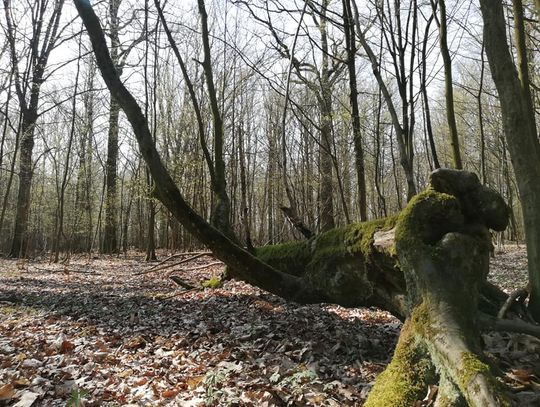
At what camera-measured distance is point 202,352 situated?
4410mm

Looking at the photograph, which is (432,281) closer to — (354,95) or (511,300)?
(511,300)

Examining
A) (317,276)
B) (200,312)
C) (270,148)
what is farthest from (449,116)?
(270,148)

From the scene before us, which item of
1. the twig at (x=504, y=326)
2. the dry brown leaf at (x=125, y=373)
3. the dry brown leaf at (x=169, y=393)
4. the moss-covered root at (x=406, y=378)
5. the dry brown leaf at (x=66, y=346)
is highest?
the twig at (x=504, y=326)

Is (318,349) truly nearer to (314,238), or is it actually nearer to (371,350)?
(371,350)

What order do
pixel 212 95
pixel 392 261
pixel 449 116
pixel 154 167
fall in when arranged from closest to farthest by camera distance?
pixel 392 261
pixel 154 167
pixel 449 116
pixel 212 95

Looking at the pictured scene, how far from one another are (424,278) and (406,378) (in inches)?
30.2

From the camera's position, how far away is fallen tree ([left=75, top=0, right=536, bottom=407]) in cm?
254

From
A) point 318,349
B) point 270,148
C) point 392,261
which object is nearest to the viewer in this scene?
point 392,261

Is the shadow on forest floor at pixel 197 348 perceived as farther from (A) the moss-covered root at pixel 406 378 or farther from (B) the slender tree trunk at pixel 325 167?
(B) the slender tree trunk at pixel 325 167

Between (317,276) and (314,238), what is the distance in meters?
0.67

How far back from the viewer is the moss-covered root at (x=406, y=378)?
2.56m

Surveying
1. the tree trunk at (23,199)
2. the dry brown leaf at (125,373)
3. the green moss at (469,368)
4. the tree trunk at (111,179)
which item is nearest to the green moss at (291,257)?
the dry brown leaf at (125,373)

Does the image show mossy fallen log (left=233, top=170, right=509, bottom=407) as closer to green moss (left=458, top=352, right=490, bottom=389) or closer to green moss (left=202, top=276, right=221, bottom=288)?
green moss (left=458, top=352, right=490, bottom=389)

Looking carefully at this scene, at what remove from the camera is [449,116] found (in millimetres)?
7355
